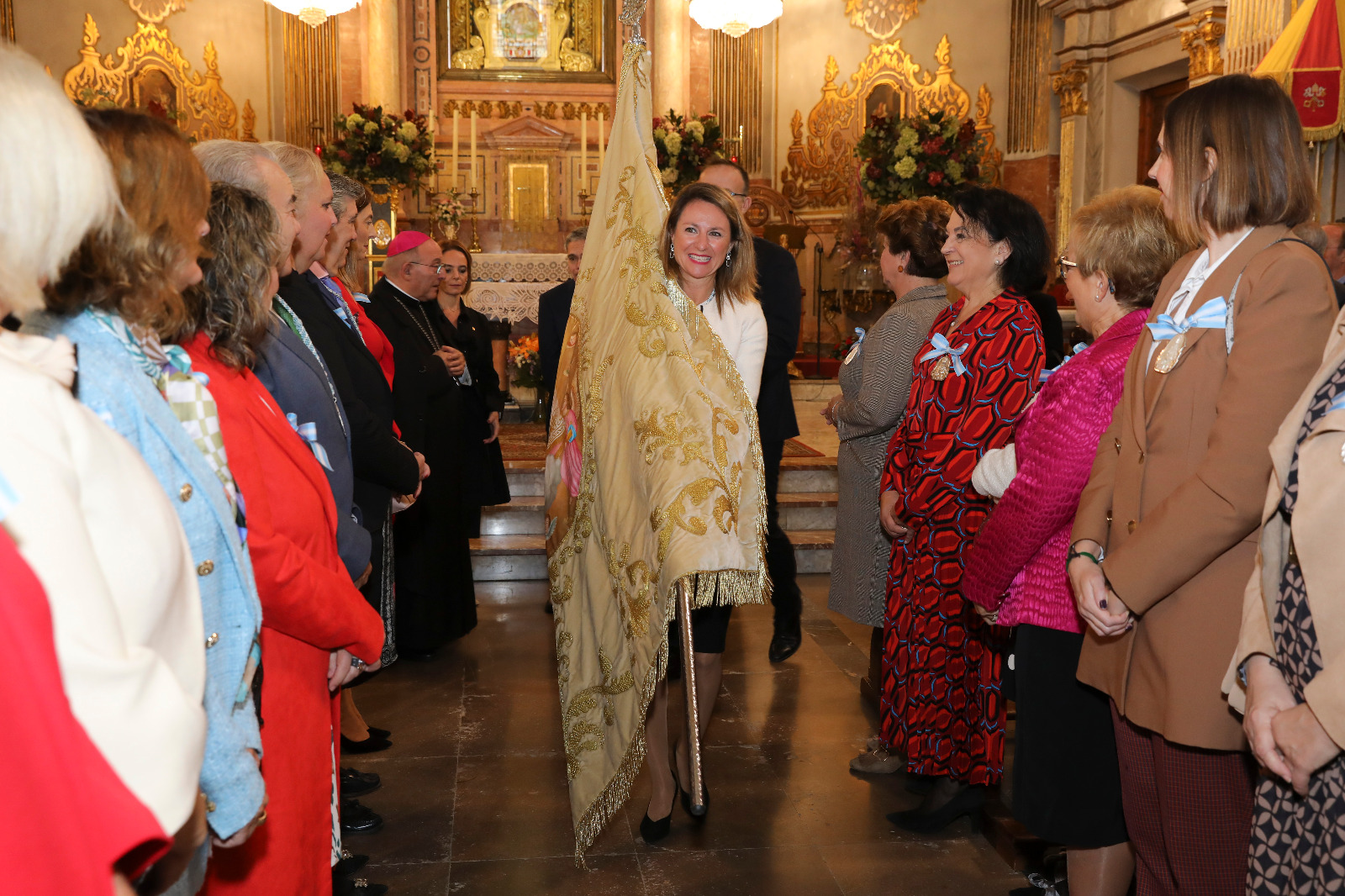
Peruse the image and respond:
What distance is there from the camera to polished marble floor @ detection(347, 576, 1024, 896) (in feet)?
8.93

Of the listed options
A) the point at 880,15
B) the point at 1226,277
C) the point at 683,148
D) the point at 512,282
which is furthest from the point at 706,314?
the point at 880,15

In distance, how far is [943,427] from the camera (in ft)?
9.36

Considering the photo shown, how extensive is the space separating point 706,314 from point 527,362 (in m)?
5.21

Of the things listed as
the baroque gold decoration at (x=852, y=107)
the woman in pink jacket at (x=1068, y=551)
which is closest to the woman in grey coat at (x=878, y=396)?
the woman in pink jacket at (x=1068, y=551)

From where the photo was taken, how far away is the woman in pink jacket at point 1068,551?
2.17 m

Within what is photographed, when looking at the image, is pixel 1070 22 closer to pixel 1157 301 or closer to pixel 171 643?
pixel 1157 301

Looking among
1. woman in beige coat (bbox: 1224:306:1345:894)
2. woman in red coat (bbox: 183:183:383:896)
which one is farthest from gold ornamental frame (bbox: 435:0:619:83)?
woman in beige coat (bbox: 1224:306:1345:894)

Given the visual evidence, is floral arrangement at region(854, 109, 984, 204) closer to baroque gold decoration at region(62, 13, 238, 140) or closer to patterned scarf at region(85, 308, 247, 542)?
baroque gold decoration at region(62, 13, 238, 140)

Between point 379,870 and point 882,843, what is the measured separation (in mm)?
1376

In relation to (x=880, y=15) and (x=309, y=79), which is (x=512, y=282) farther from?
(x=880, y=15)

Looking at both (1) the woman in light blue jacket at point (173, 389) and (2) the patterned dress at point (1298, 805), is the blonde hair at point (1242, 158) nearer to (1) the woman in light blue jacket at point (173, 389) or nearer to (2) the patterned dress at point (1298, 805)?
(2) the patterned dress at point (1298, 805)

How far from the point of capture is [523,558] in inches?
230

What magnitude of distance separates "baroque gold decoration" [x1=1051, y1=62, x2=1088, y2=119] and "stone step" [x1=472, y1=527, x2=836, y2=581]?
19.9 ft

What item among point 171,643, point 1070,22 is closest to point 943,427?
point 171,643
